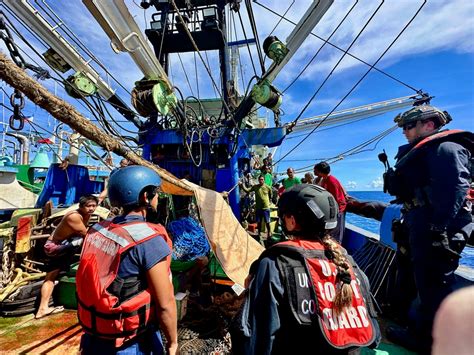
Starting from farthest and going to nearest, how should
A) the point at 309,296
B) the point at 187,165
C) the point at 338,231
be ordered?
the point at 187,165
the point at 338,231
the point at 309,296

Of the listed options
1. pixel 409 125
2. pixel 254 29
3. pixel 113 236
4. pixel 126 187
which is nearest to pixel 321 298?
pixel 113 236

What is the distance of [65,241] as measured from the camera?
359cm

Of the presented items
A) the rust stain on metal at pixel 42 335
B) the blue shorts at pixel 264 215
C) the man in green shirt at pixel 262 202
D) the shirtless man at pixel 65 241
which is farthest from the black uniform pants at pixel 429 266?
the blue shorts at pixel 264 215

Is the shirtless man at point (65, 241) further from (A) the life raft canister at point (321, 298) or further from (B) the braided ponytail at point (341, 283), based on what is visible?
(B) the braided ponytail at point (341, 283)

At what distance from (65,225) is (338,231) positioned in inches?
184

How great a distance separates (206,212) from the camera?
3.76m

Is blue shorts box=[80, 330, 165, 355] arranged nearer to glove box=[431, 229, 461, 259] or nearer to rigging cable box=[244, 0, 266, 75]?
glove box=[431, 229, 461, 259]

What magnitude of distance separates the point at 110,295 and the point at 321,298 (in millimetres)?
1135

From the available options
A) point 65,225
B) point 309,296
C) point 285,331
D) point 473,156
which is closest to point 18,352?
Answer: point 65,225

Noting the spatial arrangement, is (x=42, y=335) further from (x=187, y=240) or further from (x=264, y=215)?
Answer: (x=264, y=215)

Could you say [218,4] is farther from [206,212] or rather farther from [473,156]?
[473,156]

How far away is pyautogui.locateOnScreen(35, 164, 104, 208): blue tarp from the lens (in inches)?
323

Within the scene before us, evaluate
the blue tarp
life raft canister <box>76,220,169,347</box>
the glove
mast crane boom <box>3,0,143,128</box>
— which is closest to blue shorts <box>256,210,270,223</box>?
mast crane boom <box>3,0,143,128</box>

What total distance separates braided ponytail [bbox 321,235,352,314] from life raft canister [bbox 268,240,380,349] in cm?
2
